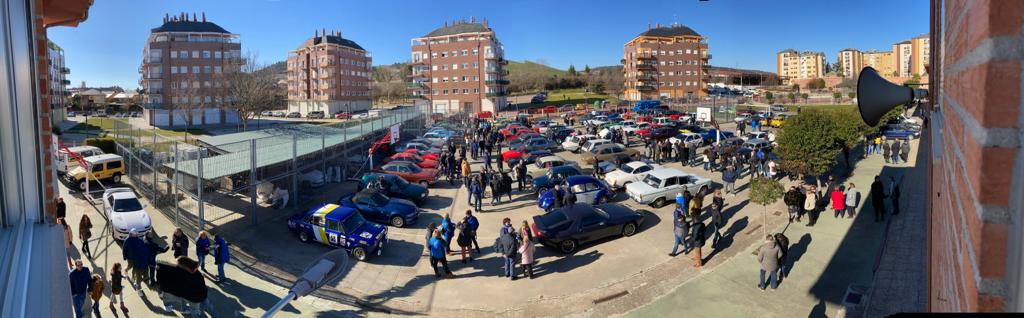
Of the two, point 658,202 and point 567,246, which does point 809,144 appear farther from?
point 567,246

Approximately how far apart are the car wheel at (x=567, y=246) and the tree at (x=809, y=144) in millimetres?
8956

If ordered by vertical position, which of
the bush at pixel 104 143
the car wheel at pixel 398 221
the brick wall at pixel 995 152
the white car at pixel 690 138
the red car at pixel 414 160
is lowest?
the car wheel at pixel 398 221

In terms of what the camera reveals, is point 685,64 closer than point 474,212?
No

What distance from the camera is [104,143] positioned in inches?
1088

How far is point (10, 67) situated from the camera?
2037 mm

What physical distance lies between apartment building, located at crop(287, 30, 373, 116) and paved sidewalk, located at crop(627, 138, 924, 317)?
8080 cm

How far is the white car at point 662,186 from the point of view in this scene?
56.2ft

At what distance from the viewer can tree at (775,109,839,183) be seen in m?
17.1

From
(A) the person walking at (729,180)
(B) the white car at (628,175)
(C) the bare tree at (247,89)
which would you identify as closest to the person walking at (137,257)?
(B) the white car at (628,175)

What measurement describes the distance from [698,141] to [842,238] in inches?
706

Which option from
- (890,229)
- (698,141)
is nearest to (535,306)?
(890,229)

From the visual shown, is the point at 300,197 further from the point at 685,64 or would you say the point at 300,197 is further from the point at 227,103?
the point at 685,64

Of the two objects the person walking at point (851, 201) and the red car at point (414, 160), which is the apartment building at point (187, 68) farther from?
the person walking at point (851, 201)

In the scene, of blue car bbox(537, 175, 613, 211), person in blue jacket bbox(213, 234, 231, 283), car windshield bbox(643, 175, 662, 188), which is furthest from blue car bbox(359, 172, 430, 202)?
person in blue jacket bbox(213, 234, 231, 283)
